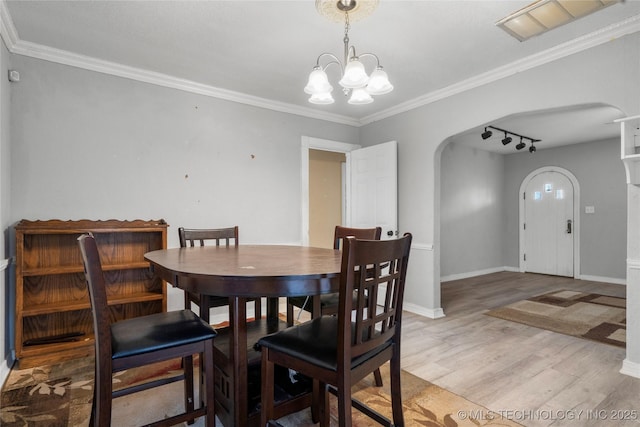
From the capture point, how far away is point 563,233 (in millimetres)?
6082

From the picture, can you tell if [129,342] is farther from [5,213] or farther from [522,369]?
[522,369]

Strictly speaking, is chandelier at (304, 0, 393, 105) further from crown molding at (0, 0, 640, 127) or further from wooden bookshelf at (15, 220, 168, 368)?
wooden bookshelf at (15, 220, 168, 368)

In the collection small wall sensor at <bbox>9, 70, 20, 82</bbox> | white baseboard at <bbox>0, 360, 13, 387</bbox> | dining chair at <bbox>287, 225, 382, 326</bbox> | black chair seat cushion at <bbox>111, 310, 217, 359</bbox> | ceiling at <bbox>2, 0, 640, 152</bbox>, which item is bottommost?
white baseboard at <bbox>0, 360, 13, 387</bbox>

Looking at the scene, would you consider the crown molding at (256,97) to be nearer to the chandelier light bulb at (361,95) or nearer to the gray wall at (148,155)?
the gray wall at (148,155)

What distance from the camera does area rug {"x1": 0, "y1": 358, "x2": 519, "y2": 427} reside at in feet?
5.83

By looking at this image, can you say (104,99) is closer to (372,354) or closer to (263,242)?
(263,242)

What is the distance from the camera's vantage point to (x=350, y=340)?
120cm

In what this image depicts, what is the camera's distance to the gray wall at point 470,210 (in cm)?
580

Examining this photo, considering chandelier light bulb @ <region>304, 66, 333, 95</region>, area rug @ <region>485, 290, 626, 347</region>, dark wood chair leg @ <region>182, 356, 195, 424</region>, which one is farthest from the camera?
area rug @ <region>485, 290, 626, 347</region>

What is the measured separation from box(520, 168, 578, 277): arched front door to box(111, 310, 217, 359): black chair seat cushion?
6.79 m

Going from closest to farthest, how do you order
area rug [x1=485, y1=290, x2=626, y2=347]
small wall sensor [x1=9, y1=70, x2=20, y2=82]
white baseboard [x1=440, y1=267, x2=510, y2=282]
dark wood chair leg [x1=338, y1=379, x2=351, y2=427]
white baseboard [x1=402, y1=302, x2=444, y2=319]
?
dark wood chair leg [x1=338, y1=379, x2=351, y2=427]
small wall sensor [x1=9, y1=70, x2=20, y2=82]
area rug [x1=485, y1=290, x2=626, y2=347]
white baseboard [x1=402, y1=302, x2=444, y2=319]
white baseboard [x1=440, y1=267, x2=510, y2=282]

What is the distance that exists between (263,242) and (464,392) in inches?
99.0

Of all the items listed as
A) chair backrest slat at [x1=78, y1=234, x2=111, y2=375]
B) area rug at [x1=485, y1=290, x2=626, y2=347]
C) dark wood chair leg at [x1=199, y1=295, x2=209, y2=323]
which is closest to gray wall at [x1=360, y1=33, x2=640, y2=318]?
area rug at [x1=485, y1=290, x2=626, y2=347]

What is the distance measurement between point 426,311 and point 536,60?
267 centimetres
